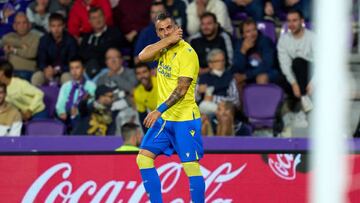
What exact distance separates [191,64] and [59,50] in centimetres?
510

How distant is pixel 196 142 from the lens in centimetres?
868

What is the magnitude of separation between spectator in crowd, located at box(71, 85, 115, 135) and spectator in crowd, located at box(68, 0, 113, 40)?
54.1 inches

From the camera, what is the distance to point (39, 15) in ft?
45.8

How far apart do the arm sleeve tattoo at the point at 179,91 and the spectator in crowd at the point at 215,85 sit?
12.1ft

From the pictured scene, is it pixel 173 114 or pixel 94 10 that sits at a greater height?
pixel 94 10

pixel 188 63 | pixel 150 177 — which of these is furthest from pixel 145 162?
pixel 188 63

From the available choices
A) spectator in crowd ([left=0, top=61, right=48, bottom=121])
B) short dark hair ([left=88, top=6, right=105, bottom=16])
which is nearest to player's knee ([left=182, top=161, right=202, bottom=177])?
spectator in crowd ([left=0, top=61, right=48, bottom=121])

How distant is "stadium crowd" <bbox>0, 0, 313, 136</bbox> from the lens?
12281mm

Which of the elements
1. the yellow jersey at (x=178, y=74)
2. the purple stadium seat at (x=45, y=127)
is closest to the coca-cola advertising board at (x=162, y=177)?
the yellow jersey at (x=178, y=74)

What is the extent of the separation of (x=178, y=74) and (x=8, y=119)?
4.10 metres

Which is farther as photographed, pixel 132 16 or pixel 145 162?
pixel 132 16

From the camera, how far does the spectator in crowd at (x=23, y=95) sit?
12.5 m

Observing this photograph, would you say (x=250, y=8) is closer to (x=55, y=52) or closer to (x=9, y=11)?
(x=55, y=52)

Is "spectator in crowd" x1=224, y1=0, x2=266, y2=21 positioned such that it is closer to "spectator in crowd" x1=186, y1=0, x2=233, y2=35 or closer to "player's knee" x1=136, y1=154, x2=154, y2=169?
"spectator in crowd" x1=186, y1=0, x2=233, y2=35
